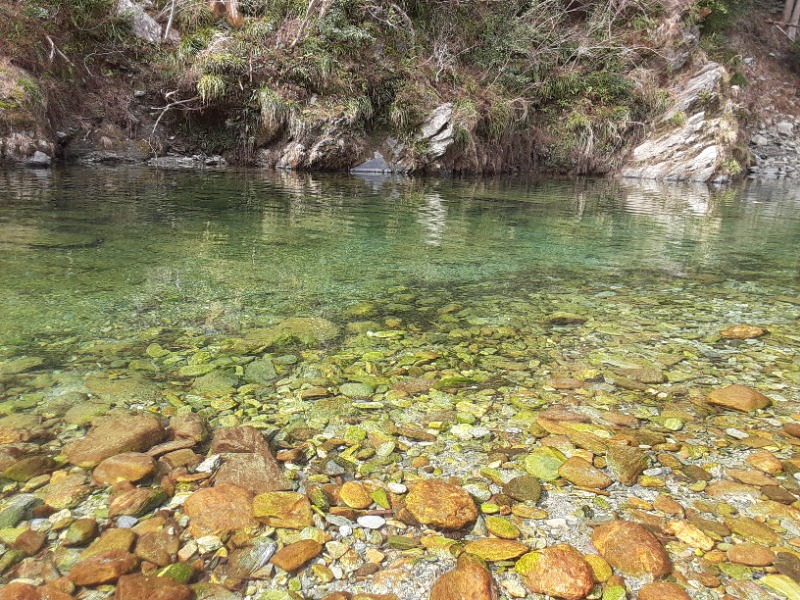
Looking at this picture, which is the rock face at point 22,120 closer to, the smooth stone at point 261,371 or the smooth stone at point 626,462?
the smooth stone at point 261,371

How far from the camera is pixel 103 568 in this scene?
1363 mm

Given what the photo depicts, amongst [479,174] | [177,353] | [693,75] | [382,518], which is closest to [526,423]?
[382,518]

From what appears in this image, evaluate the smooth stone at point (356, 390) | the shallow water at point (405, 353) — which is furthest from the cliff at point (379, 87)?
the smooth stone at point (356, 390)

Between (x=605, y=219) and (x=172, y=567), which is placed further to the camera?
(x=605, y=219)

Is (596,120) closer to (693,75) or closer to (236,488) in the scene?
(693,75)

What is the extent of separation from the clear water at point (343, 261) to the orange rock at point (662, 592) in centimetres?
220

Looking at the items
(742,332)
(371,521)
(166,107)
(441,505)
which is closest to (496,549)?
(441,505)

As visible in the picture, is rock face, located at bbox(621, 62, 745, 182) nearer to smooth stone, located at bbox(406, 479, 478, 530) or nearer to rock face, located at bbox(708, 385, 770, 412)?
rock face, located at bbox(708, 385, 770, 412)

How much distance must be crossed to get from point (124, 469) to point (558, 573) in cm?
148

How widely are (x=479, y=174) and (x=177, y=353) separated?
14.3 metres

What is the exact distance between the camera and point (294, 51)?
14.4 meters

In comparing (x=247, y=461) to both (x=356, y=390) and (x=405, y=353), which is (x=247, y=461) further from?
(x=405, y=353)

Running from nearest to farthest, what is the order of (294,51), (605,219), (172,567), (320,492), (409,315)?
(172,567)
(320,492)
(409,315)
(605,219)
(294,51)

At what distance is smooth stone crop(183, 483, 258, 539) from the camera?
1547 millimetres
